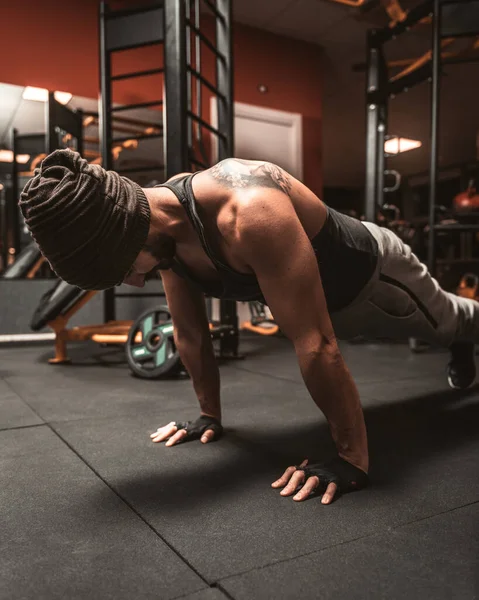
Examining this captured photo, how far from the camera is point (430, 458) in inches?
52.0

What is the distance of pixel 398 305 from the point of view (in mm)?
1471

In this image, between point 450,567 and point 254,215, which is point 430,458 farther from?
point 254,215

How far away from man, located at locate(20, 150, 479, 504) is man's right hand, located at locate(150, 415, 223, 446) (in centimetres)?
37

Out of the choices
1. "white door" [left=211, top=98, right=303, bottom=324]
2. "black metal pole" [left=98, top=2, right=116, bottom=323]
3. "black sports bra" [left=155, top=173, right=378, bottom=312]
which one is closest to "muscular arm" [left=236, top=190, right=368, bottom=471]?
"black sports bra" [left=155, top=173, right=378, bottom=312]

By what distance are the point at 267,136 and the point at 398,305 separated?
12.7 feet

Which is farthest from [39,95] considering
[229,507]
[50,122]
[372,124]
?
[229,507]

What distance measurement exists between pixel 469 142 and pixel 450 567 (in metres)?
8.36

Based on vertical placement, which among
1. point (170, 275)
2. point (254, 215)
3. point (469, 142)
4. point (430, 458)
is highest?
point (469, 142)

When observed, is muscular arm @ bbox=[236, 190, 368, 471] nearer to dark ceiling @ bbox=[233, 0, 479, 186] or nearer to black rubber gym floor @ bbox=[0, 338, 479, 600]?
black rubber gym floor @ bbox=[0, 338, 479, 600]

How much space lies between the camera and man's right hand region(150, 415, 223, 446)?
4.73 ft

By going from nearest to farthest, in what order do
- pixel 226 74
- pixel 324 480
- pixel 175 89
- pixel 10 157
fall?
pixel 324 480 < pixel 175 89 < pixel 226 74 < pixel 10 157

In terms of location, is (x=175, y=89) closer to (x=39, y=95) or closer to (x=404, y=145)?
(x=39, y=95)

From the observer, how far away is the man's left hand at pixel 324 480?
1059mm

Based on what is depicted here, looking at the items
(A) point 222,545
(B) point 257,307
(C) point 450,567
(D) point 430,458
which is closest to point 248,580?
(A) point 222,545
